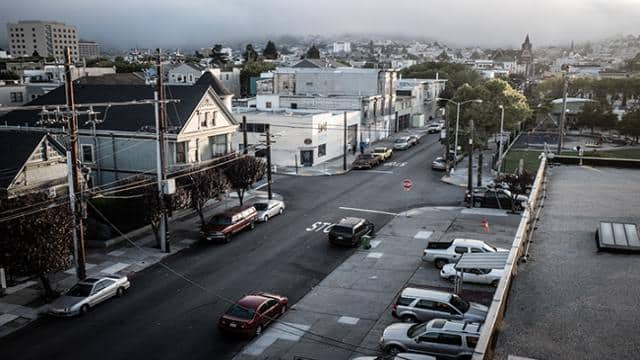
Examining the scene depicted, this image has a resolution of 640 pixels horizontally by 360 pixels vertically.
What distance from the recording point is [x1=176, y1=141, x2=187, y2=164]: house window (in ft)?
134

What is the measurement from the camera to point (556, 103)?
10112 centimetres

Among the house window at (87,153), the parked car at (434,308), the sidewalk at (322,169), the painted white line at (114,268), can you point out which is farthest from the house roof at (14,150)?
the sidewalk at (322,169)

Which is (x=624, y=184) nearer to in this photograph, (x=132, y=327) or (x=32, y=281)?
(x=132, y=327)

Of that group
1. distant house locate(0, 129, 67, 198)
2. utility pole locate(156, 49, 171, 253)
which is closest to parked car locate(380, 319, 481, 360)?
utility pole locate(156, 49, 171, 253)

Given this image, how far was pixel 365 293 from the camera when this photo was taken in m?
26.4

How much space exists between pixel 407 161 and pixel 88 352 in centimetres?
4496

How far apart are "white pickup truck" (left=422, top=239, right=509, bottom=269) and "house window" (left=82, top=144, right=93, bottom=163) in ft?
87.6

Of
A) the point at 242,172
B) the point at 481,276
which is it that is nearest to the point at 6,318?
the point at 242,172

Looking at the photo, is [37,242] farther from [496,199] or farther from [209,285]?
[496,199]

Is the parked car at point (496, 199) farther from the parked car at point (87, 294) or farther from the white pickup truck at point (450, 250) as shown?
the parked car at point (87, 294)

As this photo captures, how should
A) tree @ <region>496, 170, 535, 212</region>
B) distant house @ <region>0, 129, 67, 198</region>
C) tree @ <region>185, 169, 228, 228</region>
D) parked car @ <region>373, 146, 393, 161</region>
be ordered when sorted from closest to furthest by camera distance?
distant house @ <region>0, 129, 67, 198</region> < tree @ <region>185, 169, 228, 228</region> < tree @ <region>496, 170, 535, 212</region> < parked car @ <region>373, 146, 393, 161</region>

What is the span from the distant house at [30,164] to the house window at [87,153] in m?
7.42

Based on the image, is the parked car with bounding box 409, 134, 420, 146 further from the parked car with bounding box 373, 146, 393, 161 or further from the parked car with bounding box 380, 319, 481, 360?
the parked car with bounding box 380, 319, 481, 360

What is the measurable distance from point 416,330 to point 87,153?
32116 mm
